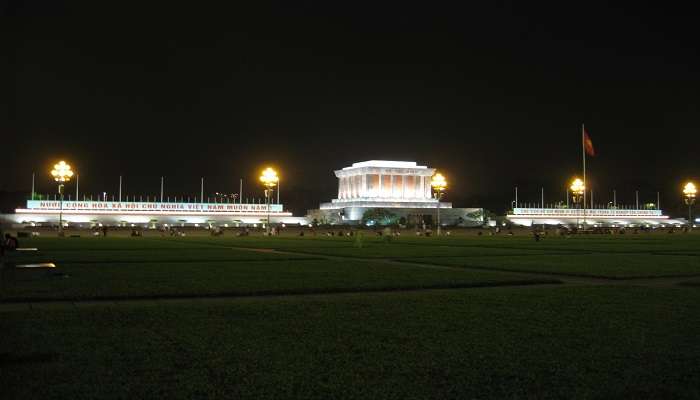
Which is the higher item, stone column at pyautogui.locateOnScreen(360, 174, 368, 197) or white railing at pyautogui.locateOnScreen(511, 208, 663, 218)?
stone column at pyautogui.locateOnScreen(360, 174, 368, 197)

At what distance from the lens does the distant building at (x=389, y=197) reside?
150000 mm

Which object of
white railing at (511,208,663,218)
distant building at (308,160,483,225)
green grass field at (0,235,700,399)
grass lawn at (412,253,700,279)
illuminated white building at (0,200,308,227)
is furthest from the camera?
white railing at (511,208,663,218)

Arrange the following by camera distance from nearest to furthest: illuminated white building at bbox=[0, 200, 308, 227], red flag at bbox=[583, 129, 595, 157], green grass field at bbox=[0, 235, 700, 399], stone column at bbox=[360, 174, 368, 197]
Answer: green grass field at bbox=[0, 235, 700, 399]
red flag at bbox=[583, 129, 595, 157]
illuminated white building at bbox=[0, 200, 308, 227]
stone column at bbox=[360, 174, 368, 197]

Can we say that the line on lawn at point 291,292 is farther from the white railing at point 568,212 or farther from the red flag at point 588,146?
the white railing at point 568,212

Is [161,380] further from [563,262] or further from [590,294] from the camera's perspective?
[563,262]

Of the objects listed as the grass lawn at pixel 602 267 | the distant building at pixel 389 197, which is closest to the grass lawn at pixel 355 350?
the grass lawn at pixel 602 267

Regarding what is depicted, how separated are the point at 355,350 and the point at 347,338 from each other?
1109 millimetres

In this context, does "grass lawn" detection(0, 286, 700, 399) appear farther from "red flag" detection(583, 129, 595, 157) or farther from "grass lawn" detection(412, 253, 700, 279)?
"red flag" detection(583, 129, 595, 157)

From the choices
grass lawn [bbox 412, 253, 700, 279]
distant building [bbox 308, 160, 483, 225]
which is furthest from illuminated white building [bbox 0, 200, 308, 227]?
grass lawn [bbox 412, 253, 700, 279]

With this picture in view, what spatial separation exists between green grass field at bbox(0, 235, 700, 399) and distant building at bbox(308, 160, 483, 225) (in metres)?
122

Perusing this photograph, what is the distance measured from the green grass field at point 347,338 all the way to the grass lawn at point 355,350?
0.11ft

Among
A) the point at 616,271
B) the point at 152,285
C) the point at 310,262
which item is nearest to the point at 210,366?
the point at 152,285

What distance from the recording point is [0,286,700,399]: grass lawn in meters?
8.87

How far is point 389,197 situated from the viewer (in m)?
165
